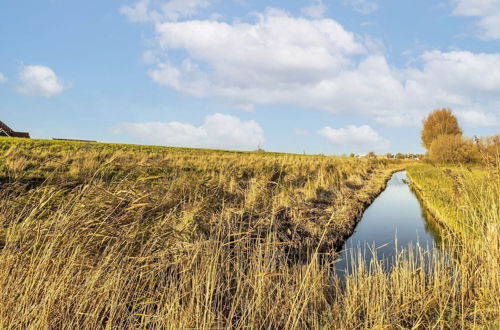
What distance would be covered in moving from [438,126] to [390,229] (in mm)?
38002

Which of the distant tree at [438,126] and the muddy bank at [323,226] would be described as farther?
the distant tree at [438,126]

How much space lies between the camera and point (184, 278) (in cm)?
344

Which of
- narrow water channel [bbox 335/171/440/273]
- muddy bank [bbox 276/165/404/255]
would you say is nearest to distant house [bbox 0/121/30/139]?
muddy bank [bbox 276/165/404/255]

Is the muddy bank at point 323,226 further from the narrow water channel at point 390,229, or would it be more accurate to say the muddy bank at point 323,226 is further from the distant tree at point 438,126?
the distant tree at point 438,126

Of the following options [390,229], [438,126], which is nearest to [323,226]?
[390,229]

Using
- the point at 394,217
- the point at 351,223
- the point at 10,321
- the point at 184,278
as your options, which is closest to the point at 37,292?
the point at 10,321

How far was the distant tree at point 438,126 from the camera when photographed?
43.8 meters

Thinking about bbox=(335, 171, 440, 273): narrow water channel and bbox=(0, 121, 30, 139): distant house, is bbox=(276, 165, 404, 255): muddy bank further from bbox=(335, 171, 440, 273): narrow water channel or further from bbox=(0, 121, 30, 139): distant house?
bbox=(0, 121, 30, 139): distant house

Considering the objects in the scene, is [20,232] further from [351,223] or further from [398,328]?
[351,223]

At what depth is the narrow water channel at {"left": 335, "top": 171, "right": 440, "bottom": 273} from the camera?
810 cm

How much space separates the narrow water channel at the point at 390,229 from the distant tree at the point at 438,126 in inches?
1254

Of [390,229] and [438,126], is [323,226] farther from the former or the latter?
[438,126]

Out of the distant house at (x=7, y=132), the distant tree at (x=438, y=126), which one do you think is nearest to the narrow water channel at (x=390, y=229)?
the distant tree at (x=438, y=126)

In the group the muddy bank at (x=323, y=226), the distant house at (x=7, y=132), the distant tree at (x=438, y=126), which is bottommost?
the muddy bank at (x=323, y=226)
